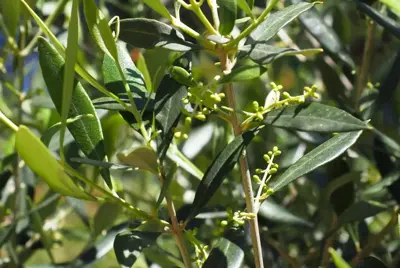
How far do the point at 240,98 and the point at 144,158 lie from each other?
2.42ft

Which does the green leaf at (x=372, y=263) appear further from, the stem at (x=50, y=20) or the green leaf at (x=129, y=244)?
the stem at (x=50, y=20)

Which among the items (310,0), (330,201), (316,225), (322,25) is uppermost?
(310,0)

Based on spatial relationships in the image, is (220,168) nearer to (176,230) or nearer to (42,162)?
(176,230)

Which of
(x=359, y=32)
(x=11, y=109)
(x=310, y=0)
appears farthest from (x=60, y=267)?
(x=359, y=32)

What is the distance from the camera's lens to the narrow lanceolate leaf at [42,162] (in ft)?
1.60

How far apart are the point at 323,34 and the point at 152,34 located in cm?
37

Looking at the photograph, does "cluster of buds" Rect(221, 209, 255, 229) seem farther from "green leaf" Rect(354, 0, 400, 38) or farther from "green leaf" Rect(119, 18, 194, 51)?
"green leaf" Rect(354, 0, 400, 38)

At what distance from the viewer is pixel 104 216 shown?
0.98 m

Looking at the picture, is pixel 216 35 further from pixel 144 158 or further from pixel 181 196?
pixel 181 196

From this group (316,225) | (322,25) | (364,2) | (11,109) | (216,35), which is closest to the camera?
(216,35)

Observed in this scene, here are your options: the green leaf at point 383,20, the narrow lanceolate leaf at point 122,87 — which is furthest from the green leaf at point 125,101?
the green leaf at point 383,20

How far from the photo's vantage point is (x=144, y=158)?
0.59m

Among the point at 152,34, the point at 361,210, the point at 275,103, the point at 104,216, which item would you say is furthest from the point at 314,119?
the point at 104,216

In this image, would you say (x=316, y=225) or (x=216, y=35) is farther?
(x=316, y=225)
